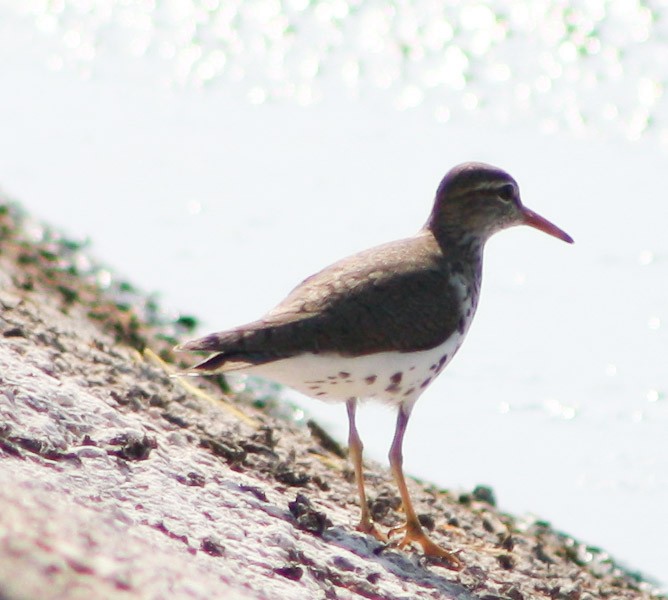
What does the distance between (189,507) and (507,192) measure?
11.7ft

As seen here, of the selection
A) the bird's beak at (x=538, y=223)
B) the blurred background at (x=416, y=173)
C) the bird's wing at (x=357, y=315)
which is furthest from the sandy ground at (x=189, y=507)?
the bird's beak at (x=538, y=223)

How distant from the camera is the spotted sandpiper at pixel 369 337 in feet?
22.4

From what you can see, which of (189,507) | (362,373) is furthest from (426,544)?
(189,507)

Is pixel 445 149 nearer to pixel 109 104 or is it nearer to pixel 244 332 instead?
pixel 109 104

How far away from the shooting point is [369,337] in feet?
23.1

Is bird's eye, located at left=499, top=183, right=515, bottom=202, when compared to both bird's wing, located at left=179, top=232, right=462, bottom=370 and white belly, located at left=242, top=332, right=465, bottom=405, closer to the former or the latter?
bird's wing, located at left=179, top=232, right=462, bottom=370

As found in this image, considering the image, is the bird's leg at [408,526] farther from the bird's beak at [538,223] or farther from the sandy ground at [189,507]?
the bird's beak at [538,223]

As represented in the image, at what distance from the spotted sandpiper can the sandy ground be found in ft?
1.37

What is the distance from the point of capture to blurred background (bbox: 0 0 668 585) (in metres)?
10.1

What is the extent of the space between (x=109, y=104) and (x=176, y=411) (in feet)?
32.2

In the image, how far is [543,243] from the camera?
1303 centimetres

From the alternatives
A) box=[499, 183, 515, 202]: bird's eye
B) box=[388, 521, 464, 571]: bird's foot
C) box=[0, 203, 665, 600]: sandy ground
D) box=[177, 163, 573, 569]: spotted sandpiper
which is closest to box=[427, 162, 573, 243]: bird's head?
box=[499, 183, 515, 202]: bird's eye

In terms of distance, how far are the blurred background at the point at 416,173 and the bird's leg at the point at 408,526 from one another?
2034 millimetres

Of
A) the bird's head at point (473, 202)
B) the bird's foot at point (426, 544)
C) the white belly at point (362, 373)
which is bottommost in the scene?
the bird's foot at point (426, 544)
